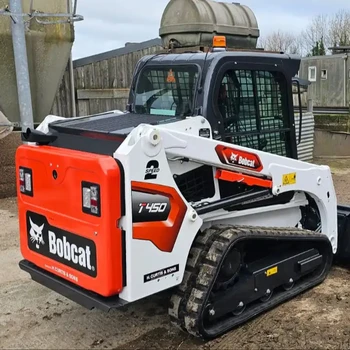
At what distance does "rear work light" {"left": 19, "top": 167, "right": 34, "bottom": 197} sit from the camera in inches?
153

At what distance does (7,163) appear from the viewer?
8539mm

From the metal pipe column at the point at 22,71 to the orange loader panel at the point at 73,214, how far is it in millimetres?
4423

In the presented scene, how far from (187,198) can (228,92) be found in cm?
92

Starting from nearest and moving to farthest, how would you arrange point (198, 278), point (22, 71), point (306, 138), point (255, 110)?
point (198, 278) < point (255, 110) < point (22, 71) < point (306, 138)

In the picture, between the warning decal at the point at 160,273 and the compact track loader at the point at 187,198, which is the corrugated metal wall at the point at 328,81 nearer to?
the compact track loader at the point at 187,198

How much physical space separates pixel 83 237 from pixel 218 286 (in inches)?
43.0

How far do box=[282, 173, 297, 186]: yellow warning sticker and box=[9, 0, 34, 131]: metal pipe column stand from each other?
4.95 m

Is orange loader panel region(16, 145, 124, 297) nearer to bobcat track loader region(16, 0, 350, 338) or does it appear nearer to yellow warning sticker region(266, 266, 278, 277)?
bobcat track loader region(16, 0, 350, 338)

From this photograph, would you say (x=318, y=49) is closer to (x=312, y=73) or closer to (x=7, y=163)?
(x=312, y=73)

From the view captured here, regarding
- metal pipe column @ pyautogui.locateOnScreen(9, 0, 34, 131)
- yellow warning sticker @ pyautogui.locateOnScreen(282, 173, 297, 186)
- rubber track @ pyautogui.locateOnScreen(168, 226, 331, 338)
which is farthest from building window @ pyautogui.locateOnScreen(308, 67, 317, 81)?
rubber track @ pyautogui.locateOnScreen(168, 226, 331, 338)

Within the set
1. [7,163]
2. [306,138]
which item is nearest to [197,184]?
[7,163]

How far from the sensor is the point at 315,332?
396 cm

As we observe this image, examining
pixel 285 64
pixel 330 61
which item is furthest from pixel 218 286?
pixel 330 61

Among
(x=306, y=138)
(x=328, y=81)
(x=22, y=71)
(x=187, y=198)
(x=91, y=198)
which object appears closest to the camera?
(x=91, y=198)
